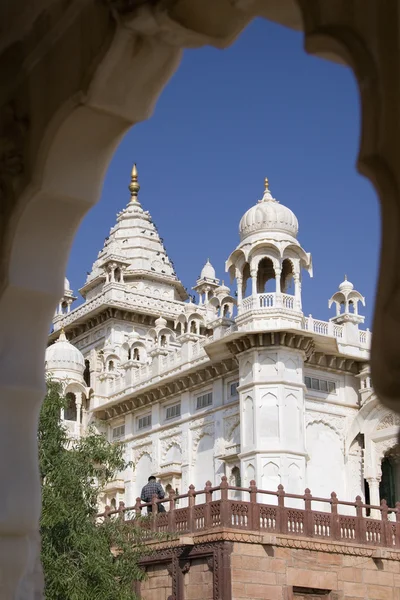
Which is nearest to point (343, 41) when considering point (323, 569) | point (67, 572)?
point (67, 572)

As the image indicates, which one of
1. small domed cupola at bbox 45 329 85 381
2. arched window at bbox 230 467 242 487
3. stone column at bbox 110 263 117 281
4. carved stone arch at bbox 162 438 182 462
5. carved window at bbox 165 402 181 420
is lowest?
arched window at bbox 230 467 242 487

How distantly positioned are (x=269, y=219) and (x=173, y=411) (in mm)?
6626

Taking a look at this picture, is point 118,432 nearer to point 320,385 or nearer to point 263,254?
point 320,385

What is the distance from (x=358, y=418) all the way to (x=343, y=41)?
23.7 m

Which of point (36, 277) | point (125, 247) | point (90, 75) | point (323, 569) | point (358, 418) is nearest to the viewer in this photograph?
point (90, 75)

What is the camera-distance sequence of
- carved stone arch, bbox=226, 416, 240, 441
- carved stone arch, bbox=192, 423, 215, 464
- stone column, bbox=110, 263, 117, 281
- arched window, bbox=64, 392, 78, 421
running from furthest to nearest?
stone column, bbox=110, 263, 117, 281
arched window, bbox=64, 392, 78, 421
carved stone arch, bbox=192, 423, 215, 464
carved stone arch, bbox=226, 416, 240, 441

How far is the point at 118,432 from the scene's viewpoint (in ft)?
99.9

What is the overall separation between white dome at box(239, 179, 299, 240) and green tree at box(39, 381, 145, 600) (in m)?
10.7

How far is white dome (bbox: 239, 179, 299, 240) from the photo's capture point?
24.5 meters

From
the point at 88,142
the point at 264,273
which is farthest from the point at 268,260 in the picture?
the point at 88,142

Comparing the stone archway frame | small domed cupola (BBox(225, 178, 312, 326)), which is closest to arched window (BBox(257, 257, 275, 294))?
small domed cupola (BBox(225, 178, 312, 326))

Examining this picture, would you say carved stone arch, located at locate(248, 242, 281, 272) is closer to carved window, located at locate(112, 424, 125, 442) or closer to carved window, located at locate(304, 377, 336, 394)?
carved window, located at locate(304, 377, 336, 394)

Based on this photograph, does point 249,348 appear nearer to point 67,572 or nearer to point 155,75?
point 67,572

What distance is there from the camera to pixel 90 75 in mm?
2828
